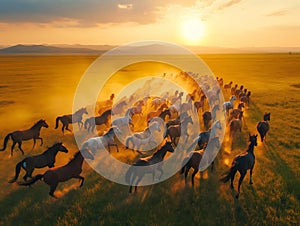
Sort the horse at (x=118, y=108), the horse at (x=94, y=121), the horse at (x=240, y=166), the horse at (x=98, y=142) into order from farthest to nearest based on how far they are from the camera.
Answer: the horse at (x=118, y=108), the horse at (x=94, y=121), the horse at (x=98, y=142), the horse at (x=240, y=166)

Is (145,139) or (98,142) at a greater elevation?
(98,142)

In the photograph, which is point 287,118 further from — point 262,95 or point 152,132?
point 152,132

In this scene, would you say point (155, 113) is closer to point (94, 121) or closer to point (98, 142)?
point (94, 121)

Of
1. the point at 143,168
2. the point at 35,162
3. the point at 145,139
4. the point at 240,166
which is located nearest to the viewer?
the point at 240,166

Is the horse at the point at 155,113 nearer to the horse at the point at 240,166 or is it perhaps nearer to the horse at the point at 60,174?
the horse at the point at 60,174

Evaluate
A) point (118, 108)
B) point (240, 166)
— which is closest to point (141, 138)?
point (240, 166)

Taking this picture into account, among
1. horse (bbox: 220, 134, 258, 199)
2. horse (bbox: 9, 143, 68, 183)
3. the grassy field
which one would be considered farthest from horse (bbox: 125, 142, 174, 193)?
horse (bbox: 9, 143, 68, 183)

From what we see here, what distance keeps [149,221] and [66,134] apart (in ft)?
29.6

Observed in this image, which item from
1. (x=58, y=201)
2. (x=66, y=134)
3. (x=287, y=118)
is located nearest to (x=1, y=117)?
(x=66, y=134)

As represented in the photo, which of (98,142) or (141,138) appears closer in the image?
(98,142)

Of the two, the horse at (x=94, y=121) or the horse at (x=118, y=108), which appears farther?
the horse at (x=118, y=108)

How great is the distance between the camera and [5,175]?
9.55m

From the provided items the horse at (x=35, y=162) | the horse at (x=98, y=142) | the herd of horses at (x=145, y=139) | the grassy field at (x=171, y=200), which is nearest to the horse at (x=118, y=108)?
the herd of horses at (x=145, y=139)

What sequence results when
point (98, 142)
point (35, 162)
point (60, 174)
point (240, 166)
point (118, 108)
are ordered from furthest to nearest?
point (118, 108) < point (98, 142) < point (35, 162) < point (240, 166) < point (60, 174)
